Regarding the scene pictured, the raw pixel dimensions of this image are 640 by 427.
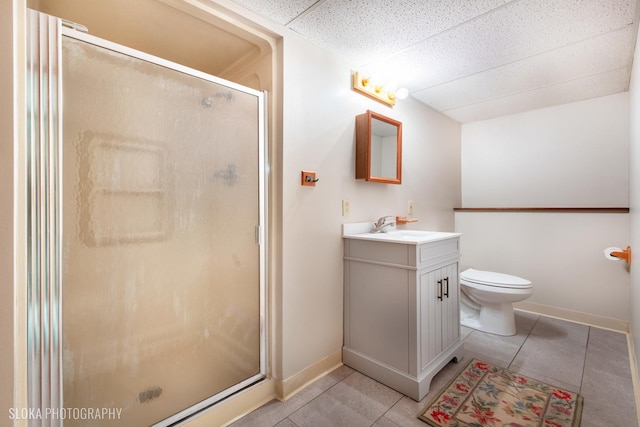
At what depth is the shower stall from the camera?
97 cm

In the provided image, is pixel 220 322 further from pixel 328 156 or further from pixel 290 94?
pixel 290 94

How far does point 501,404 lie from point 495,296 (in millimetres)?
935

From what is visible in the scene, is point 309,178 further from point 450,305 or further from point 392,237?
point 450,305

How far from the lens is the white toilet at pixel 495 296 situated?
222 cm

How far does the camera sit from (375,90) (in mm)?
2139

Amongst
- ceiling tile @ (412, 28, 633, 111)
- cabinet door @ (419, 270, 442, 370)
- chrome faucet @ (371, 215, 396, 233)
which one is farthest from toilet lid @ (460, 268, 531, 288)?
ceiling tile @ (412, 28, 633, 111)

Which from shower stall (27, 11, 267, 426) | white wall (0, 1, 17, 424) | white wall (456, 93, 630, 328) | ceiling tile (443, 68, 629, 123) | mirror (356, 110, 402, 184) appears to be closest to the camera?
white wall (0, 1, 17, 424)

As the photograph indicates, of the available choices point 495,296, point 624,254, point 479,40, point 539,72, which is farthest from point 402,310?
point 539,72

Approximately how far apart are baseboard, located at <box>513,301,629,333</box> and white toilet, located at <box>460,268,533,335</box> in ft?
2.15

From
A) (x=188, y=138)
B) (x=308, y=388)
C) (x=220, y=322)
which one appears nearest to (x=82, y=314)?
(x=220, y=322)

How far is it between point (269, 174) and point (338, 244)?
2.24 feet

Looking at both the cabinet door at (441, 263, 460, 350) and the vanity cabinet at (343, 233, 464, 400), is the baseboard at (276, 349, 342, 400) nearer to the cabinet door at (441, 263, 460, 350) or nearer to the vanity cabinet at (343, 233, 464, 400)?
the vanity cabinet at (343, 233, 464, 400)

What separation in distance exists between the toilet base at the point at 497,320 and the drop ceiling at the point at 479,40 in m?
1.87

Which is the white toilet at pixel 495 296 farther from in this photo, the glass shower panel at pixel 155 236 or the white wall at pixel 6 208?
the white wall at pixel 6 208
